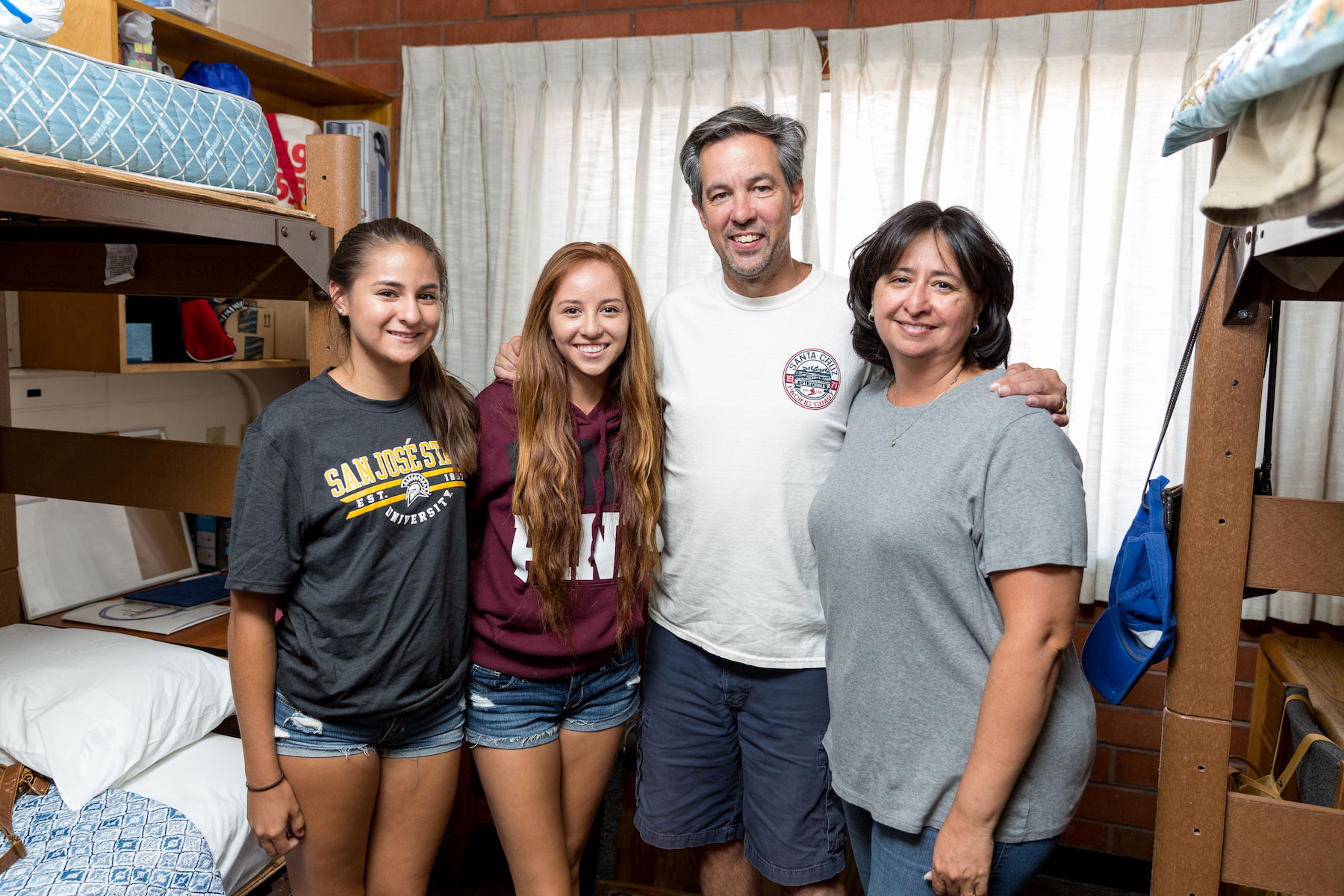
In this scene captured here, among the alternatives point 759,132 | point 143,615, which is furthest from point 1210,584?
point 143,615

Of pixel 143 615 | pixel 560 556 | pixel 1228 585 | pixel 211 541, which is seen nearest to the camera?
pixel 1228 585

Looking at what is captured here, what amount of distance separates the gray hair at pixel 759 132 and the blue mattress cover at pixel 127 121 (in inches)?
27.7

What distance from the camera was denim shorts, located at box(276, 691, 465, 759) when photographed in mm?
1359

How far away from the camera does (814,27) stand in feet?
7.95

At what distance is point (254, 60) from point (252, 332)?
0.73 meters

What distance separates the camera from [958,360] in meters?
1.27

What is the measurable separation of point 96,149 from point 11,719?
44.9 inches

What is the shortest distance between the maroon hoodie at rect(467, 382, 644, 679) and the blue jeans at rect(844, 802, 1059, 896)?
49 centimetres

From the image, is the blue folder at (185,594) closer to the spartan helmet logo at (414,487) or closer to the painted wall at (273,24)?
the spartan helmet logo at (414,487)

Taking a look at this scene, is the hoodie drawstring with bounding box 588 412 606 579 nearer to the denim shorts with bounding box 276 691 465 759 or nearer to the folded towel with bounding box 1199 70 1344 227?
the denim shorts with bounding box 276 691 465 759

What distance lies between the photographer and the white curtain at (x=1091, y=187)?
2131 millimetres

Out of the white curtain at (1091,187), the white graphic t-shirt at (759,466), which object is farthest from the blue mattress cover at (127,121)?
the white curtain at (1091,187)

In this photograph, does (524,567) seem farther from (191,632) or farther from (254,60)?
(254,60)

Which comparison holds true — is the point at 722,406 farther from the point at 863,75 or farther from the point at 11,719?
the point at 11,719
